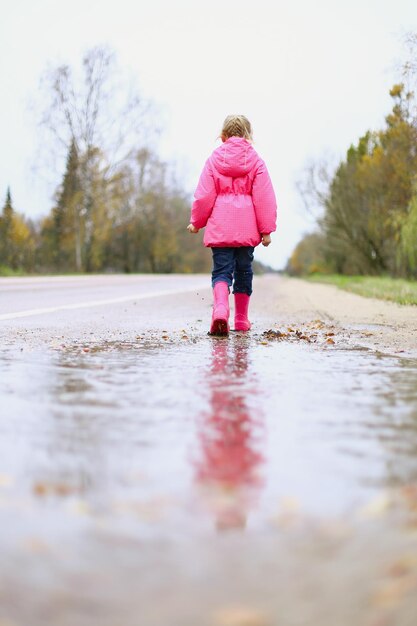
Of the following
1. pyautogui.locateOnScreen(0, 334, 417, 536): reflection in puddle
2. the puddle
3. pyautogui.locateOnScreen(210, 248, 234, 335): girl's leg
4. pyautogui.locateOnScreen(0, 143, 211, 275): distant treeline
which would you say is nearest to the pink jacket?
pyautogui.locateOnScreen(210, 248, 234, 335): girl's leg

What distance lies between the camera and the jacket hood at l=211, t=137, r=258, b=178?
5246 mm

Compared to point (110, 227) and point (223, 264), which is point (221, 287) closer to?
point (223, 264)

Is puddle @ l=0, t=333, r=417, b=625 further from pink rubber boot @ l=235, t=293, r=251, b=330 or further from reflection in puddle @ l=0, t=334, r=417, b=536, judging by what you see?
pink rubber boot @ l=235, t=293, r=251, b=330

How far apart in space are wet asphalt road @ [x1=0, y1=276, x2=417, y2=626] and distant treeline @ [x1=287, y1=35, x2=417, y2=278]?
1746 centimetres

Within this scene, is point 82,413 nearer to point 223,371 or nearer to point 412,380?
point 223,371

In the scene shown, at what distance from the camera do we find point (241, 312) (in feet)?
17.4

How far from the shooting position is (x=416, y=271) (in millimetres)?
29484

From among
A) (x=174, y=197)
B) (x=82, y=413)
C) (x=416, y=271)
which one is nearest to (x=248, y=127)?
(x=82, y=413)

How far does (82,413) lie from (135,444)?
16.0 inches

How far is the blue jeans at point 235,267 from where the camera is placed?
531 cm

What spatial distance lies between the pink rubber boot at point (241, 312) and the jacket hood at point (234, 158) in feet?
2.82

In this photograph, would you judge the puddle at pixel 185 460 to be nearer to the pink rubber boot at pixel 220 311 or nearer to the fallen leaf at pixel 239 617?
the fallen leaf at pixel 239 617

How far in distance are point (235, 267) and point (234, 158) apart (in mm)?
798

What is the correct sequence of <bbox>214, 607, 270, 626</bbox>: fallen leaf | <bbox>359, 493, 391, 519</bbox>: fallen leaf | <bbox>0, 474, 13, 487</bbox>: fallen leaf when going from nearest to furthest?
<bbox>214, 607, 270, 626</bbox>: fallen leaf < <bbox>359, 493, 391, 519</bbox>: fallen leaf < <bbox>0, 474, 13, 487</bbox>: fallen leaf
